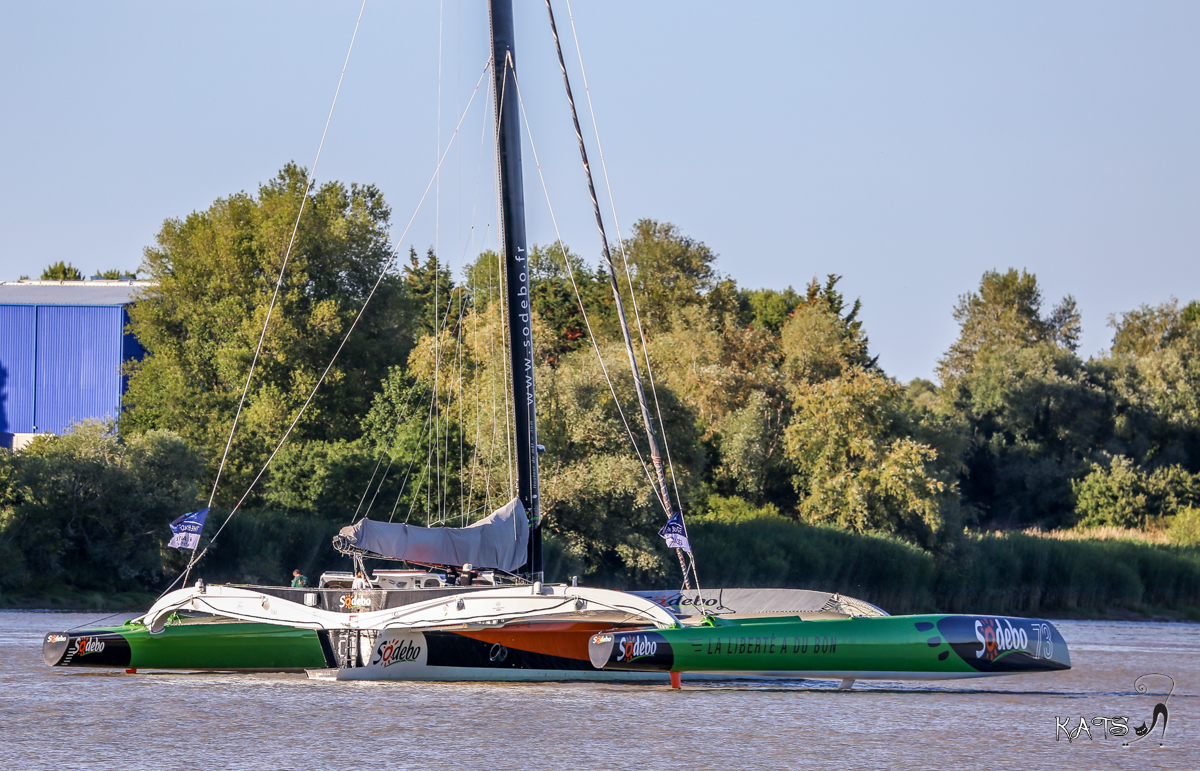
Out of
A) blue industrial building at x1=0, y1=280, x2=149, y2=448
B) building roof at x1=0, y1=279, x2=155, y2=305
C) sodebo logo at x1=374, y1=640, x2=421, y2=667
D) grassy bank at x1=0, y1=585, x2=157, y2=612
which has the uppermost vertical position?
building roof at x1=0, y1=279, x2=155, y2=305

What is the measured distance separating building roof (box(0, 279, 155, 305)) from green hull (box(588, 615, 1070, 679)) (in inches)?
1433

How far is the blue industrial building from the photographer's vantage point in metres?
46.3

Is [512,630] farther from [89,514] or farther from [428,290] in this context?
[428,290]

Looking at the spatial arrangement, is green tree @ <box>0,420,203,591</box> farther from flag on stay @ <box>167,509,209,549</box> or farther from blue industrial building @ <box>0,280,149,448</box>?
flag on stay @ <box>167,509,209,549</box>

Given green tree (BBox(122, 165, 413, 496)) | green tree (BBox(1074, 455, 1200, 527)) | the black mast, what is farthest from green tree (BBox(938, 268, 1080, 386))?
the black mast

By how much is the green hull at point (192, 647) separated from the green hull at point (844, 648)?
171 inches

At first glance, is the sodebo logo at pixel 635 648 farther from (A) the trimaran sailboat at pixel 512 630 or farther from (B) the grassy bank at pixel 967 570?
(B) the grassy bank at pixel 967 570

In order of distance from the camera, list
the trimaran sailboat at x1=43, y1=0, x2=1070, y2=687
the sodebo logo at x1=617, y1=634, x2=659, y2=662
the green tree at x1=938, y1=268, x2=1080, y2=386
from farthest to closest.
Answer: the green tree at x1=938, y1=268, x2=1080, y2=386 < the trimaran sailboat at x1=43, y1=0, x2=1070, y2=687 < the sodebo logo at x1=617, y1=634, x2=659, y2=662

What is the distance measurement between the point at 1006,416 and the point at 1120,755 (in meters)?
55.5

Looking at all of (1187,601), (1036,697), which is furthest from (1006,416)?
(1036,697)

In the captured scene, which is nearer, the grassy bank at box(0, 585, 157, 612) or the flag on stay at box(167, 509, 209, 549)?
the flag on stay at box(167, 509, 209, 549)

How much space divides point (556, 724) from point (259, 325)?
33.1m

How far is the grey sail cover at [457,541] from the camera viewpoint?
690 inches

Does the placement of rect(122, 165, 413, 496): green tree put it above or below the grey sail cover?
above
